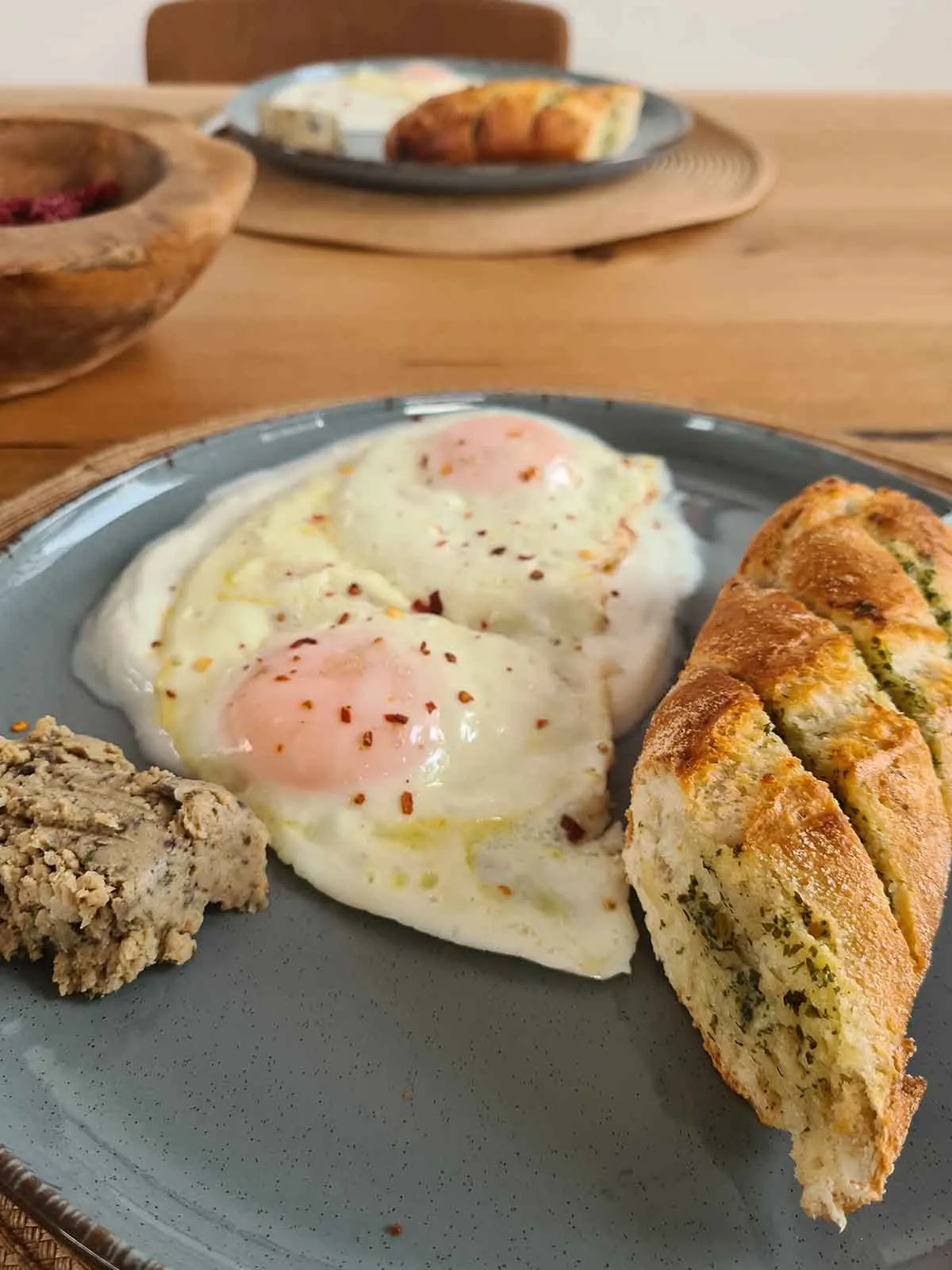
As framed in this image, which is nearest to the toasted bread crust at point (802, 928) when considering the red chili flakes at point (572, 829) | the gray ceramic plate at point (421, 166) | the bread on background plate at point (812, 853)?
the bread on background plate at point (812, 853)

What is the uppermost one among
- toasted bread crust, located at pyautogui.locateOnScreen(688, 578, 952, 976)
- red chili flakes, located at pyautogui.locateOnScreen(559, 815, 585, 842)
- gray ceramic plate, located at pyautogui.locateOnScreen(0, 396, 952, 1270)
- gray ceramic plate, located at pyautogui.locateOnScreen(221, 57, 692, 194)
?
gray ceramic plate, located at pyautogui.locateOnScreen(221, 57, 692, 194)

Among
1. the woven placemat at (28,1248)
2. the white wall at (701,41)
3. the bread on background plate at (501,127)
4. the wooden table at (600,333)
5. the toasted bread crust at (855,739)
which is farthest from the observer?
the white wall at (701,41)

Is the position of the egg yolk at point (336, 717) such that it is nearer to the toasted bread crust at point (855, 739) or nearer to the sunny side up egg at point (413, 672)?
the sunny side up egg at point (413, 672)

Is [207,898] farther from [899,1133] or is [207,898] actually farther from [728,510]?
[728,510]

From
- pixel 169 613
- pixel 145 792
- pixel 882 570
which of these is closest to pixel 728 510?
Result: pixel 882 570

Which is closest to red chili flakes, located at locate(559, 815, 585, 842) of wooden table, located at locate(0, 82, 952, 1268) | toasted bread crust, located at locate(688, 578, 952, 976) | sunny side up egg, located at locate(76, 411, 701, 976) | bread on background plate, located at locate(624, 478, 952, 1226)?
sunny side up egg, located at locate(76, 411, 701, 976)

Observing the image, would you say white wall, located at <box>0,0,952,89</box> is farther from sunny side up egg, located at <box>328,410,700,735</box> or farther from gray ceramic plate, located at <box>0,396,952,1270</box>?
gray ceramic plate, located at <box>0,396,952,1270</box>

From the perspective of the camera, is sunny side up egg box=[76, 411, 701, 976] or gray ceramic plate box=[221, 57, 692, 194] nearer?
sunny side up egg box=[76, 411, 701, 976]
